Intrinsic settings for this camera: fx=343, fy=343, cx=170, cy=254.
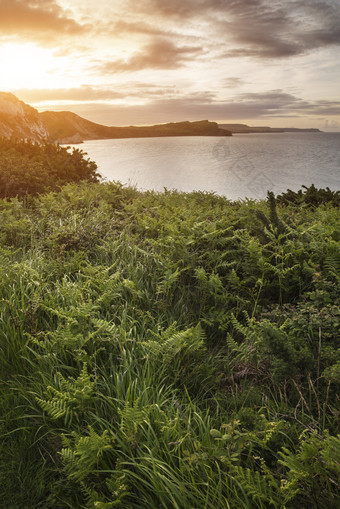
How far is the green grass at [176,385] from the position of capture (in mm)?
1994

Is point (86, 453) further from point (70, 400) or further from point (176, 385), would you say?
point (176, 385)

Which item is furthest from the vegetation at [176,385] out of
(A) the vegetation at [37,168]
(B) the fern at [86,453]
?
(A) the vegetation at [37,168]

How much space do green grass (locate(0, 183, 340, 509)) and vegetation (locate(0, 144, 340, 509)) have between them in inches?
0.6

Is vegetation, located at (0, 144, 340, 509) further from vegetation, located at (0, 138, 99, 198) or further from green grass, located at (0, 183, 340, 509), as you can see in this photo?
vegetation, located at (0, 138, 99, 198)

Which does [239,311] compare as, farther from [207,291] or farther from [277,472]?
[277,472]

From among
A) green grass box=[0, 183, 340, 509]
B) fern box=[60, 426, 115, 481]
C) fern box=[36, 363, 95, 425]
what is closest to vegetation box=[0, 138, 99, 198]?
green grass box=[0, 183, 340, 509]

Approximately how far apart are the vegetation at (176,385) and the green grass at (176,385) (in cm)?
1

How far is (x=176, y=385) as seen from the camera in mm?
2973

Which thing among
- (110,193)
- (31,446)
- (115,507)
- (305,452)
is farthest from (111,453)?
(110,193)

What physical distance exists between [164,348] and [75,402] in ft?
2.67

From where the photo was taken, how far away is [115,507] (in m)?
2.05

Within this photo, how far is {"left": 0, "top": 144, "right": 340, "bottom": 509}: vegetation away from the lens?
199cm

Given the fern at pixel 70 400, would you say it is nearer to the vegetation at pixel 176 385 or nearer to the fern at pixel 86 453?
the vegetation at pixel 176 385

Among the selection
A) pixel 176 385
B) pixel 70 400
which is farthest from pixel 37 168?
pixel 70 400
